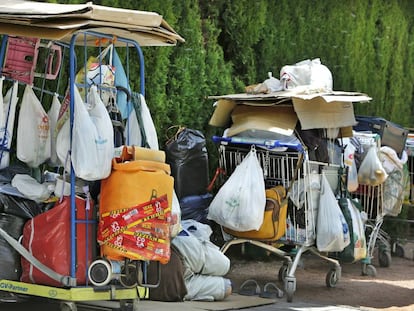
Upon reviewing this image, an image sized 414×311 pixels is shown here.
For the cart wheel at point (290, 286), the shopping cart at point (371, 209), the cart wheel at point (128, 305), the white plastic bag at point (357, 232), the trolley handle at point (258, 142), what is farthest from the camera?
the shopping cart at point (371, 209)

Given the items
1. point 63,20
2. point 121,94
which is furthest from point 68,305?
point 63,20

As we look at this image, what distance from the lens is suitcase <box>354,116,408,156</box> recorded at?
1118cm

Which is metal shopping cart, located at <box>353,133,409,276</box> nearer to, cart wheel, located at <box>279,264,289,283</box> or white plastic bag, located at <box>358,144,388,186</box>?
white plastic bag, located at <box>358,144,388,186</box>

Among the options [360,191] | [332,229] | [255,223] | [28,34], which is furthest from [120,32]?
[360,191]

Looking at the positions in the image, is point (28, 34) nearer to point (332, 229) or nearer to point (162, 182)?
point (162, 182)

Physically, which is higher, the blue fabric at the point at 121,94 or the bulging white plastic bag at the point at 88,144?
the blue fabric at the point at 121,94

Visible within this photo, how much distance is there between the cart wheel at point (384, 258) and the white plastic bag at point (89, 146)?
5.68 meters

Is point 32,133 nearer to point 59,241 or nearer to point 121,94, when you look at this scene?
point 121,94

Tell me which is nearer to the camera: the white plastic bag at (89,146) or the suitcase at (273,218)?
the white plastic bag at (89,146)

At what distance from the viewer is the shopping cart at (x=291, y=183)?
8.94 metres

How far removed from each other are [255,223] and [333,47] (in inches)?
165

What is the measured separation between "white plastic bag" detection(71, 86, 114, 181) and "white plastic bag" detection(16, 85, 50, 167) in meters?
0.70

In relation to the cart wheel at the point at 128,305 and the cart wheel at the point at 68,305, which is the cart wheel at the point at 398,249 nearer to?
the cart wheel at the point at 128,305

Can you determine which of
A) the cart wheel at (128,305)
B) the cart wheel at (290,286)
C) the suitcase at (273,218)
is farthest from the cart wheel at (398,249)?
the cart wheel at (128,305)
